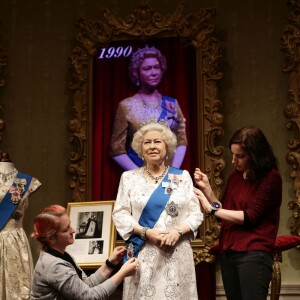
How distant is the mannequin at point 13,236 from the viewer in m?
4.30

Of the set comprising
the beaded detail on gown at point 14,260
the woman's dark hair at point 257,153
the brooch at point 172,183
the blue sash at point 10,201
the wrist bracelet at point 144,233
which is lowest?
the beaded detail on gown at point 14,260

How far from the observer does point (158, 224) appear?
3441 mm

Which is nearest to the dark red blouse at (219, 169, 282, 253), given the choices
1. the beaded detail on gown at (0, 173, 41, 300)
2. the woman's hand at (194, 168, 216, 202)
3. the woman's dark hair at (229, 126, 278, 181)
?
the woman's dark hair at (229, 126, 278, 181)

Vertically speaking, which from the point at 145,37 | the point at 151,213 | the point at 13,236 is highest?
the point at 145,37

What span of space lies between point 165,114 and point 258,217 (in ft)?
6.62

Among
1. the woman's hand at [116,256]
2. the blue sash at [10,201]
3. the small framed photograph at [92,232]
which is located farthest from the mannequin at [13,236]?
→ the woman's hand at [116,256]

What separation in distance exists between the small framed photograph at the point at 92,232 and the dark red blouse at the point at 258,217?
4.87ft

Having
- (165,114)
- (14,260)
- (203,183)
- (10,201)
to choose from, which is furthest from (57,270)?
(165,114)

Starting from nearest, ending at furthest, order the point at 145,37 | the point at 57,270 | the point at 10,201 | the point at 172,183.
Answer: the point at 57,270 < the point at 172,183 < the point at 10,201 < the point at 145,37

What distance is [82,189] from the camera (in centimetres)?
498

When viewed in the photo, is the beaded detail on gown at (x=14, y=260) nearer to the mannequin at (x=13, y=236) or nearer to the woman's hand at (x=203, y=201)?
the mannequin at (x=13, y=236)

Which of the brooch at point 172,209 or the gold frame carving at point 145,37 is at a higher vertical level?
the gold frame carving at point 145,37

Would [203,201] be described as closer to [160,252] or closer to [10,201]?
[160,252]

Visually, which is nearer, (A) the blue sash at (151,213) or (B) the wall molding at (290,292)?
(A) the blue sash at (151,213)
